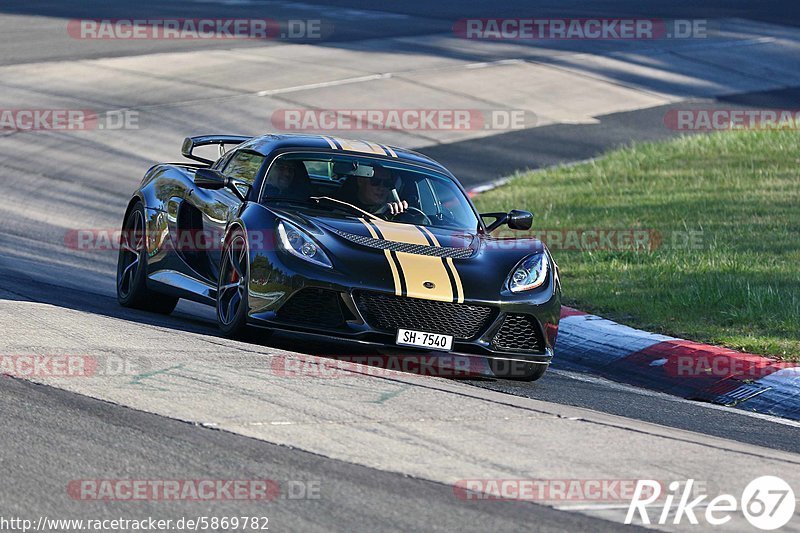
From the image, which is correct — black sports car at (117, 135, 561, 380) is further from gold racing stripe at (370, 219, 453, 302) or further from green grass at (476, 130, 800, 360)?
green grass at (476, 130, 800, 360)

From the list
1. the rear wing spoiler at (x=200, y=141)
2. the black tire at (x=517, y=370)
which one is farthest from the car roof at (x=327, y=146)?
the black tire at (x=517, y=370)

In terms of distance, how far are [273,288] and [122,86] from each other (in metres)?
15.1

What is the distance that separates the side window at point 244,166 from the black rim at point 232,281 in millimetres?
712

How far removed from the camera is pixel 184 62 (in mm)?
24844

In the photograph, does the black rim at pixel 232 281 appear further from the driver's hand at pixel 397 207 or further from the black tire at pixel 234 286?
the driver's hand at pixel 397 207

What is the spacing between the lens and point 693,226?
1352 cm

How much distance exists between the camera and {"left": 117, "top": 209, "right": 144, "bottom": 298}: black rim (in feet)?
33.9

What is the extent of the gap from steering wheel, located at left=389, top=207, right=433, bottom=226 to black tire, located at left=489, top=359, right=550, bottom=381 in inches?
44.4

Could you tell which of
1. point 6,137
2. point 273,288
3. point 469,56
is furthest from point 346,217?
point 469,56

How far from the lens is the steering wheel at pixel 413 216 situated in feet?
29.7

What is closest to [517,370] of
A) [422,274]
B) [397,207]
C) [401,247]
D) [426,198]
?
[422,274]

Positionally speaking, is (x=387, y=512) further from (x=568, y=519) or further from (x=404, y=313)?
(x=404, y=313)

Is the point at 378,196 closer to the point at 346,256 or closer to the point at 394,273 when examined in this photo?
the point at 346,256

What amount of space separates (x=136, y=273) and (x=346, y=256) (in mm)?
2651
